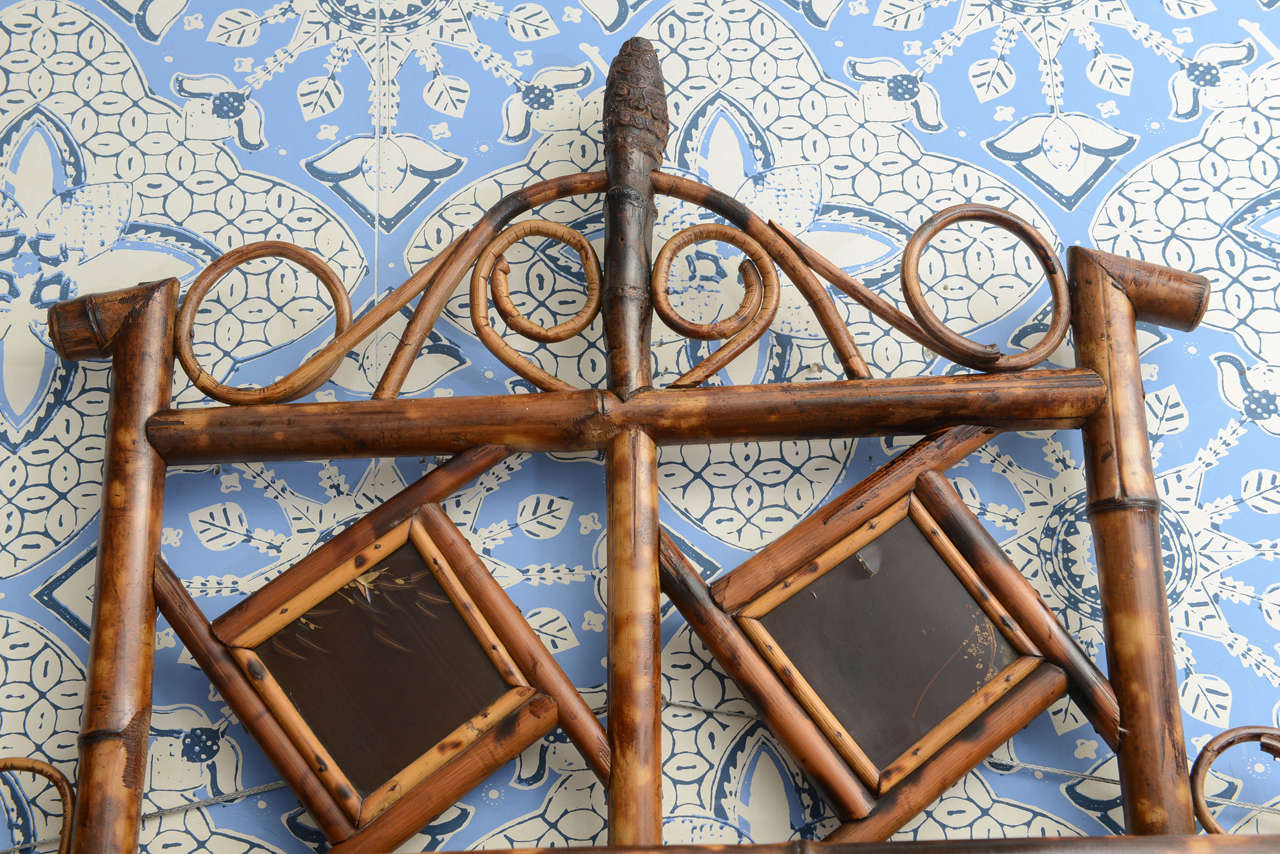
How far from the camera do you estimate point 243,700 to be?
0.81m

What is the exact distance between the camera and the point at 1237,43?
39.1 inches

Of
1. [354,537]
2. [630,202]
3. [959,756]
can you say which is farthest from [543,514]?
[959,756]

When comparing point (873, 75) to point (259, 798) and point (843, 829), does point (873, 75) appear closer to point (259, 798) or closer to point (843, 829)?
point (843, 829)

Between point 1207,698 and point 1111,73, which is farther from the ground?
point 1111,73

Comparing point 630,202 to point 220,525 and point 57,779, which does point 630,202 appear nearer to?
point 220,525

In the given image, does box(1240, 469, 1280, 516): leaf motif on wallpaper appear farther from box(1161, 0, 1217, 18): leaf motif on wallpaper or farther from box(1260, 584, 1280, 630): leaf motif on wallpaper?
box(1161, 0, 1217, 18): leaf motif on wallpaper

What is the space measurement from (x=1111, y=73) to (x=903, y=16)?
8.2 inches

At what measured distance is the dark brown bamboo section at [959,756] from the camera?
30.4 inches

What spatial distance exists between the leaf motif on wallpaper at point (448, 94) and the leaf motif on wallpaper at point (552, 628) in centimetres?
50

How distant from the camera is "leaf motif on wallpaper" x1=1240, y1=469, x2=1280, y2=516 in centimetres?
88

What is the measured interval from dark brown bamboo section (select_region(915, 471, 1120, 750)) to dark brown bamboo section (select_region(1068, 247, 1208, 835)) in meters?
0.02

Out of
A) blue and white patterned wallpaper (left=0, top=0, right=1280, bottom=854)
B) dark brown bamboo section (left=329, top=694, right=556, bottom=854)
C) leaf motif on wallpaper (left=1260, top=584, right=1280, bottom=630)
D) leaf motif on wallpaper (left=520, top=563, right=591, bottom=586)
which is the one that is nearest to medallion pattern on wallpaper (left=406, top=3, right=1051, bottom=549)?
blue and white patterned wallpaper (left=0, top=0, right=1280, bottom=854)

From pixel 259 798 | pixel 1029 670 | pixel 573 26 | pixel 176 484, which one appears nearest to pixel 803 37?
pixel 573 26

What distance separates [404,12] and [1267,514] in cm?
94
